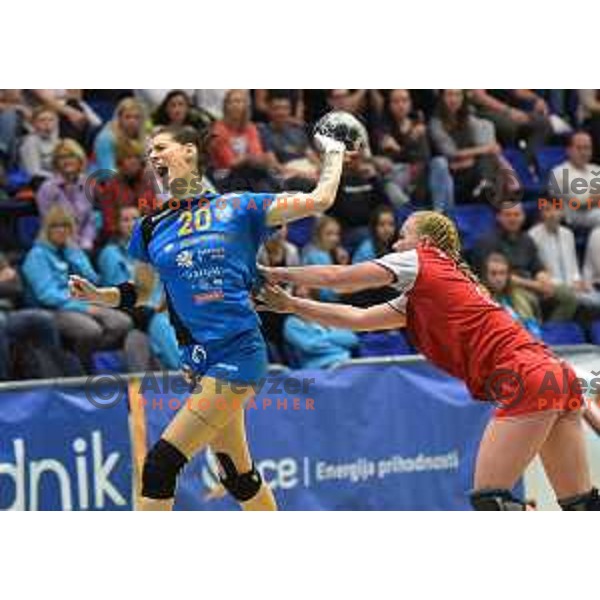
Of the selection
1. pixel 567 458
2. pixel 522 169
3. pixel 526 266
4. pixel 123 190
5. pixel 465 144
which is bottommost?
pixel 567 458

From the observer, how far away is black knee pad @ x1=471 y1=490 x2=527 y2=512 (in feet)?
23.9

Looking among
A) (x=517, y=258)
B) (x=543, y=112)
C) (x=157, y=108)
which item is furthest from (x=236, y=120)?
(x=543, y=112)

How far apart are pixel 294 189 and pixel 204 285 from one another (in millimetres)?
3408

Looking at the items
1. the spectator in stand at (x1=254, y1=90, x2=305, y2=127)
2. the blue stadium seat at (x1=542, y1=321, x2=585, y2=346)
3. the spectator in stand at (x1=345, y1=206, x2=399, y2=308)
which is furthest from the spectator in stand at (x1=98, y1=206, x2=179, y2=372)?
the blue stadium seat at (x1=542, y1=321, x2=585, y2=346)

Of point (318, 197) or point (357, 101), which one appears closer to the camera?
point (318, 197)

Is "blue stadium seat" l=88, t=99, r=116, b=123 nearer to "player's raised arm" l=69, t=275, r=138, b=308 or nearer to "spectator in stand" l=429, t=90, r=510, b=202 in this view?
"spectator in stand" l=429, t=90, r=510, b=202

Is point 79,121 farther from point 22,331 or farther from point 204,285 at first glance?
point 204,285

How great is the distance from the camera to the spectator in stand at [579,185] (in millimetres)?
11633

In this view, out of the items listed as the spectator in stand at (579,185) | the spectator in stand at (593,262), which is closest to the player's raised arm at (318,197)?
the spectator in stand at (593,262)

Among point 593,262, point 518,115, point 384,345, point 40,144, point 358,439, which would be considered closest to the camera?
point 358,439

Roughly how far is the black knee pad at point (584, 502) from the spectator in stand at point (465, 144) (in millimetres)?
4165

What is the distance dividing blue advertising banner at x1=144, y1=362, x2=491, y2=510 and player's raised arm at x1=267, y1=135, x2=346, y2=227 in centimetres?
253

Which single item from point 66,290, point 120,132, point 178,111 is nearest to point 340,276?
point 66,290

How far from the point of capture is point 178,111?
10453 millimetres
